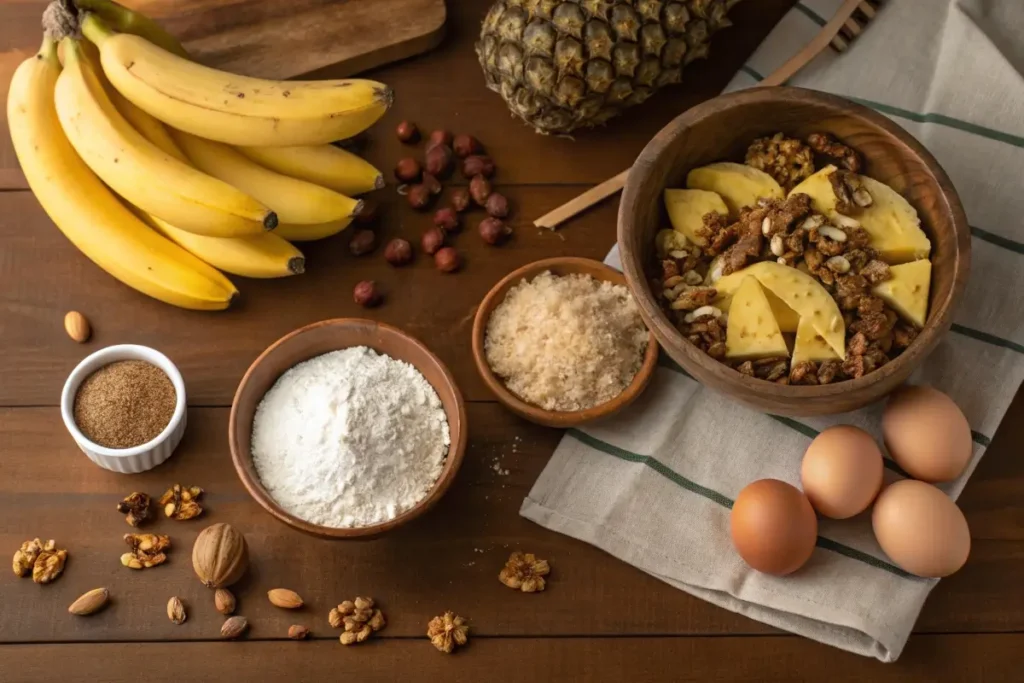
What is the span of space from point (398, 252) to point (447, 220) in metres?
0.08

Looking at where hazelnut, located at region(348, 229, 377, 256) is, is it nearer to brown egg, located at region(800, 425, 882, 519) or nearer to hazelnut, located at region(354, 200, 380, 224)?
hazelnut, located at region(354, 200, 380, 224)

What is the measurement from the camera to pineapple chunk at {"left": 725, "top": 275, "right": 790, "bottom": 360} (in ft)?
3.85

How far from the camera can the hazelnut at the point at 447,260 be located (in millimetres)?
1375

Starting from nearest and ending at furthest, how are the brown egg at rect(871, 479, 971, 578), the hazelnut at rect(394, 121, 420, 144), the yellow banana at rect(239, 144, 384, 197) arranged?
the brown egg at rect(871, 479, 971, 578) → the yellow banana at rect(239, 144, 384, 197) → the hazelnut at rect(394, 121, 420, 144)

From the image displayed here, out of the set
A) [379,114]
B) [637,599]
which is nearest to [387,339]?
[379,114]

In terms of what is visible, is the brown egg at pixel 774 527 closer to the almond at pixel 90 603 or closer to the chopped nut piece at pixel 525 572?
the chopped nut piece at pixel 525 572

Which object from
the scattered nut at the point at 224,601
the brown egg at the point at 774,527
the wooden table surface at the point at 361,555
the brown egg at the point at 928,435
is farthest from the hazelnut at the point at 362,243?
the brown egg at the point at 928,435

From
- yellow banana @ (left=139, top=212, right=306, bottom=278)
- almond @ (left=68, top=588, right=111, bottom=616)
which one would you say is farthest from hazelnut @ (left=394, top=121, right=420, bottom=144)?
almond @ (left=68, top=588, right=111, bottom=616)

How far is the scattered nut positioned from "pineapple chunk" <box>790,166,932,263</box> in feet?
2.63

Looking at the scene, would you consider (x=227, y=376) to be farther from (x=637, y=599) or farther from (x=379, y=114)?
(x=637, y=599)

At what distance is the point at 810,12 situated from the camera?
1498mm

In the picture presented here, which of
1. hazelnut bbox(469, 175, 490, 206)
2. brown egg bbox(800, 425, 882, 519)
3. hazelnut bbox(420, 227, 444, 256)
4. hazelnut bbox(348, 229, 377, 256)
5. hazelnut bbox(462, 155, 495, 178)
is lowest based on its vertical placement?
brown egg bbox(800, 425, 882, 519)

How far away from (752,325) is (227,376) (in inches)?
25.1

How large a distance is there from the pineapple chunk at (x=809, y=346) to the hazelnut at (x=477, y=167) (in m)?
0.48
